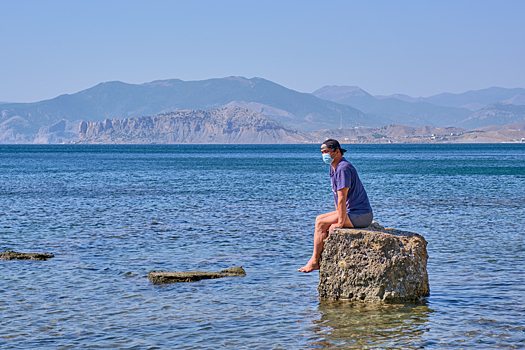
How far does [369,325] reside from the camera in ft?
29.9

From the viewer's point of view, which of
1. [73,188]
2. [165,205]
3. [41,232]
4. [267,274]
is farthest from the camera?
[73,188]

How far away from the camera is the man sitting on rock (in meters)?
9.91

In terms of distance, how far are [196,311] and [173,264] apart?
159 inches

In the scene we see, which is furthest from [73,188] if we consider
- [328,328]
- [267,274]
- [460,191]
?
[328,328]

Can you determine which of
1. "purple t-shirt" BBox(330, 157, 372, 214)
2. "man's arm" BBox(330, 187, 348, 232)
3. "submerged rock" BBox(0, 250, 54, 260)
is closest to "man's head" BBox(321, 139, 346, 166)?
"purple t-shirt" BBox(330, 157, 372, 214)

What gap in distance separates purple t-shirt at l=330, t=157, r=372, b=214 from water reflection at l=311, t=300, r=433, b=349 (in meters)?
1.72

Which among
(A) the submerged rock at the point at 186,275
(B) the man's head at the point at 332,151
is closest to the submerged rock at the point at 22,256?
(A) the submerged rock at the point at 186,275

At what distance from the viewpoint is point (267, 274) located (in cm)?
1270

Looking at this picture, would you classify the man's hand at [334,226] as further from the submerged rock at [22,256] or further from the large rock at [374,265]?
the submerged rock at [22,256]

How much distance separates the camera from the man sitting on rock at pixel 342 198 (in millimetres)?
9914

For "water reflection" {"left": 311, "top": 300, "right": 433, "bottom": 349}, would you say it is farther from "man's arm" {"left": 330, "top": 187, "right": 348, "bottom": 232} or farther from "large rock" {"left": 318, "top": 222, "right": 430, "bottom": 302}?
"man's arm" {"left": 330, "top": 187, "right": 348, "bottom": 232}

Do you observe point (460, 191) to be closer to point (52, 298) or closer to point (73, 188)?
point (73, 188)

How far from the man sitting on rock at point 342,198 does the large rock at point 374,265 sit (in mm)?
183

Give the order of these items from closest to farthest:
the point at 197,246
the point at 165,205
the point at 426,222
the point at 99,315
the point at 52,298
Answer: the point at 99,315 → the point at 52,298 → the point at 197,246 → the point at 426,222 → the point at 165,205
